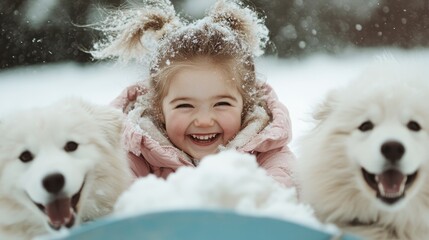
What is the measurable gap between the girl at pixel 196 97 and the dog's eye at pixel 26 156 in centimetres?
93

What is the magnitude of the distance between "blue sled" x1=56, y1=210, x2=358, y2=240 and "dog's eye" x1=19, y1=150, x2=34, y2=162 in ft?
2.90

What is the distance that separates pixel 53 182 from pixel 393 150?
1.11 metres

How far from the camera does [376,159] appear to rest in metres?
2.21

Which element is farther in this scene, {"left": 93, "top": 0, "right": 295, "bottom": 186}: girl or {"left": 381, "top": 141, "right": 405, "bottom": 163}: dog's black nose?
{"left": 93, "top": 0, "right": 295, "bottom": 186}: girl

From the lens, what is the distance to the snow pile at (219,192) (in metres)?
1.85

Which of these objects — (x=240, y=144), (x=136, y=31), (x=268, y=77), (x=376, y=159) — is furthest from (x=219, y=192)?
(x=268, y=77)

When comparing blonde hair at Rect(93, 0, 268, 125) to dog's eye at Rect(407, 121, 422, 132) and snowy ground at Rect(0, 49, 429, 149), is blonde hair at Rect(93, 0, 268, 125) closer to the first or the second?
dog's eye at Rect(407, 121, 422, 132)

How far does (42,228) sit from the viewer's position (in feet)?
7.88

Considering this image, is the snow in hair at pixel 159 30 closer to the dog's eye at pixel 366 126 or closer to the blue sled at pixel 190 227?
the dog's eye at pixel 366 126

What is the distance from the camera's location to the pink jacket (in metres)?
3.24

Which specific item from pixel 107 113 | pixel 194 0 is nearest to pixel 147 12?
pixel 107 113

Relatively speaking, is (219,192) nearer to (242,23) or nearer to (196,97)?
(196,97)

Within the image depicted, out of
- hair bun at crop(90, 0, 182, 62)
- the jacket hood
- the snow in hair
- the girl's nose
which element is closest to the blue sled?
the jacket hood

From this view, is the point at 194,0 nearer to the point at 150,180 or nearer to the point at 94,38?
the point at 94,38
